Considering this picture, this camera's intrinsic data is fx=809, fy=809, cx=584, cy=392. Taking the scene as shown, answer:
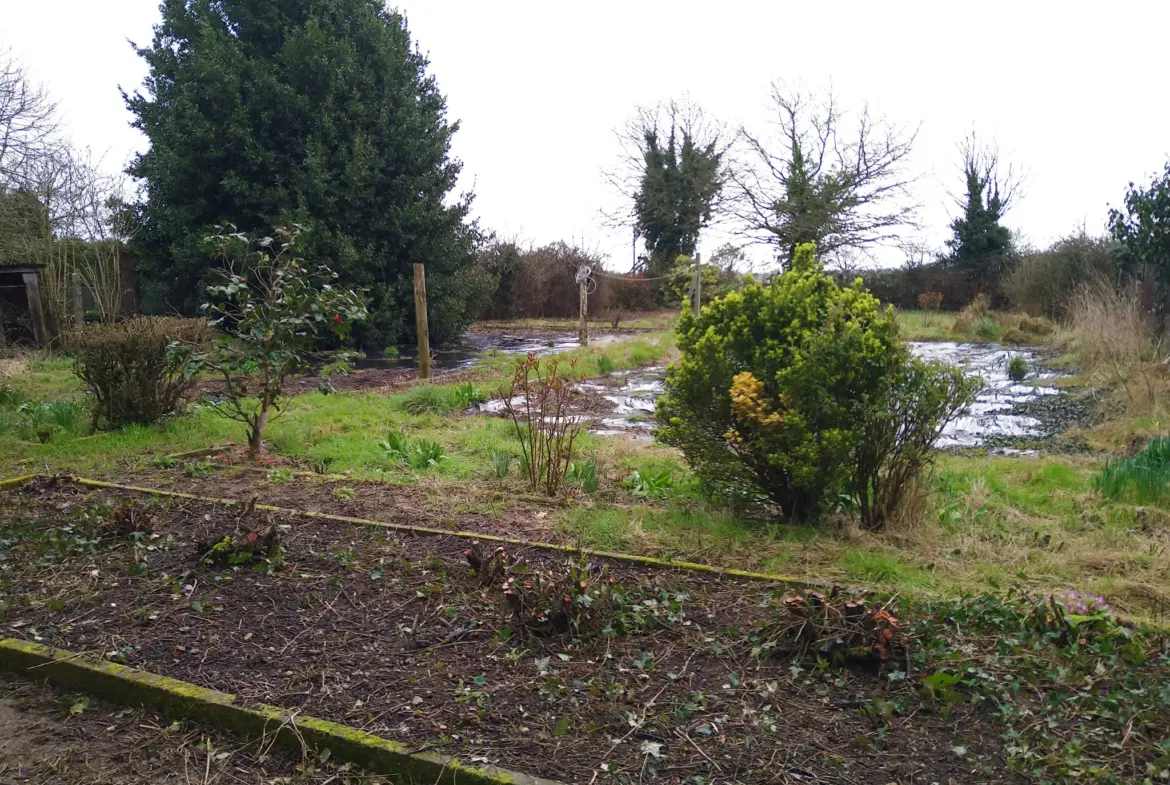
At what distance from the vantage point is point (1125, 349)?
11.0 meters

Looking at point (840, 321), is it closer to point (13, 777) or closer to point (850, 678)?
point (850, 678)

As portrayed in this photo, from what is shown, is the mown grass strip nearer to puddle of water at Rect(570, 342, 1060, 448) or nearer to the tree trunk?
puddle of water at Rect(570, 342, 1060, 448)

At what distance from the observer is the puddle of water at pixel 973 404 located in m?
8.27

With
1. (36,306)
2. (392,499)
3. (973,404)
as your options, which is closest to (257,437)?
(392,499)

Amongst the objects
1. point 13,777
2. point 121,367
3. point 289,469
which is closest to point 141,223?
point 121,367

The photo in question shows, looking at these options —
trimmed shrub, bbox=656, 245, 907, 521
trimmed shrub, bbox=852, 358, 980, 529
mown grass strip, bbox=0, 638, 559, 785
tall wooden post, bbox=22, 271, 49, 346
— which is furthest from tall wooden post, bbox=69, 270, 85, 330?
trimmed shrub, bbox=852, 358, 980, 529

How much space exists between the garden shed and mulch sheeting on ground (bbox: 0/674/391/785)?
14933mm

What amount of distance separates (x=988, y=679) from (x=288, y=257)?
6.39 m

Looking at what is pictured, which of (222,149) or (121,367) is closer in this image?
(121,367)

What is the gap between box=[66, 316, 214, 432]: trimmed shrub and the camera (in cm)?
723

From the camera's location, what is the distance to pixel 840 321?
4.29 metres

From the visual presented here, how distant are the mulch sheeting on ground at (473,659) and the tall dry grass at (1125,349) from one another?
7440mm

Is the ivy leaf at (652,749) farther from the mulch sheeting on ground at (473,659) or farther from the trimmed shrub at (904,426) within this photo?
the trimmed shrub at (904,426)

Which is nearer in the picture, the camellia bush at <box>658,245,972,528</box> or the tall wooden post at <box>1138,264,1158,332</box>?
the camellia bush at <box>658,245,972,528</box>
